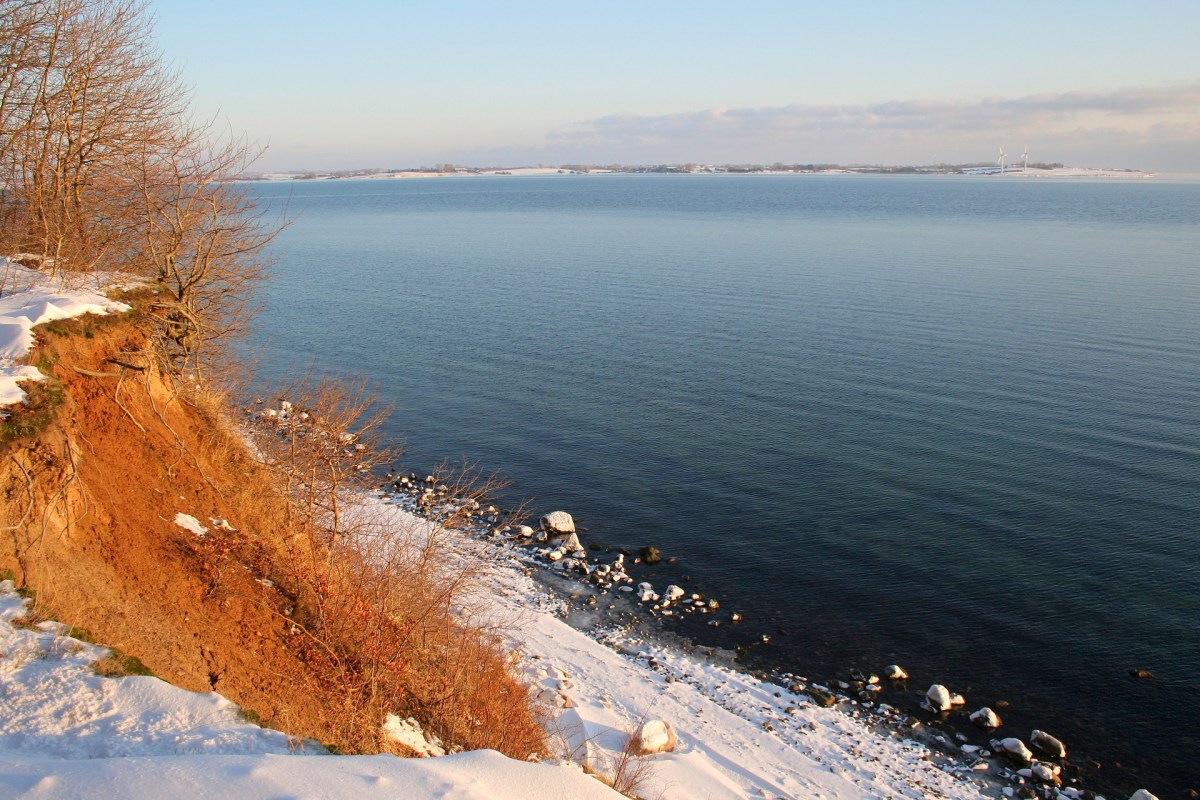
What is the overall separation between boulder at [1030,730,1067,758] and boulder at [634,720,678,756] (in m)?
8.60

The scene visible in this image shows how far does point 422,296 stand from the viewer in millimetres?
65312

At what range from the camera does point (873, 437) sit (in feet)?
116

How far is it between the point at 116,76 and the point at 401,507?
1642 cm

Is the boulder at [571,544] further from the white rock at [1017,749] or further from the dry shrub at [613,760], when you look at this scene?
the white rock at [1017,749]

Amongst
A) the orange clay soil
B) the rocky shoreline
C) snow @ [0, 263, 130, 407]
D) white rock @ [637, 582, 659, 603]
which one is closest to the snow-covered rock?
the orange clay soil

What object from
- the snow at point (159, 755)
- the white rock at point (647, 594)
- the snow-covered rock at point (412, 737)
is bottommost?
the white rock at point (647, 594)

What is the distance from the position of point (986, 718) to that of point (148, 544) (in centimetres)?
1934

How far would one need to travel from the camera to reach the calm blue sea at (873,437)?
73.7ft

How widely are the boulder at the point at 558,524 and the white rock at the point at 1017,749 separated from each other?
48.2 ft

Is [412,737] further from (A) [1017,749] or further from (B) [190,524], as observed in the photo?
(A) [1017,749]

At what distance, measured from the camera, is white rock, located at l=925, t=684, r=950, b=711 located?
20062 millimetres

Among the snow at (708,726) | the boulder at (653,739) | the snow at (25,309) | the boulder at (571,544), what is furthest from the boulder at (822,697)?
the snow at (25,309)

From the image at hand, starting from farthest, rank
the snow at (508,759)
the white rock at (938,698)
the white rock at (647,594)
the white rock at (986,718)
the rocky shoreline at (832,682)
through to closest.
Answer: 1. the white rock at (647,594)
2. the white rock at (938,698)
3. the white rock at (986,718)
4. the rocky shoreline at (832,682)
5. the snow at (508,759)

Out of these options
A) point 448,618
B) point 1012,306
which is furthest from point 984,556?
point 1012,306
